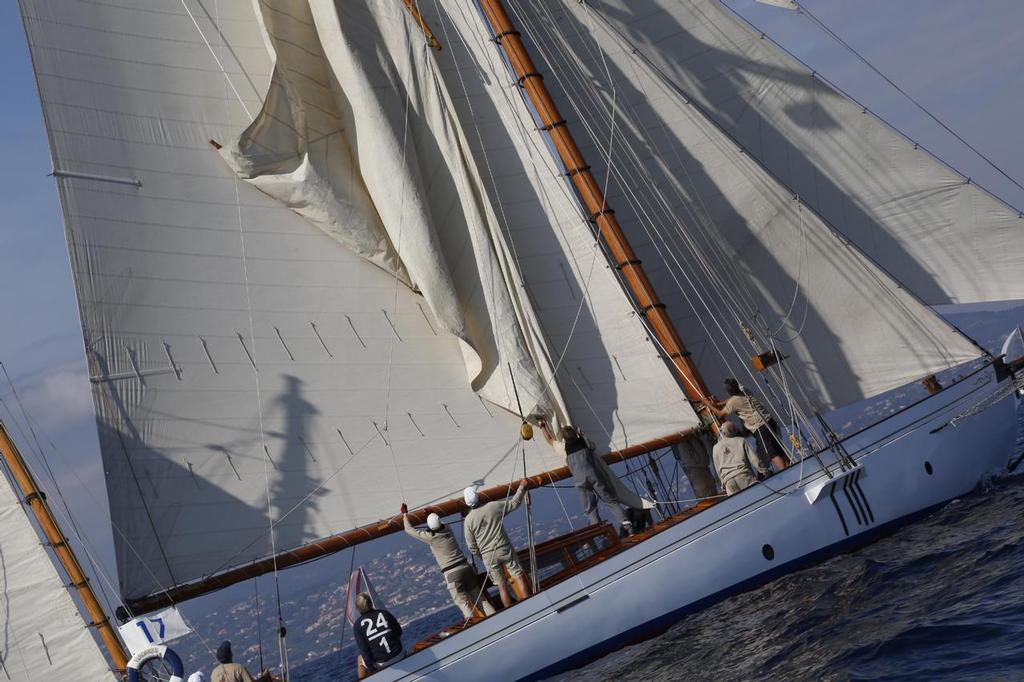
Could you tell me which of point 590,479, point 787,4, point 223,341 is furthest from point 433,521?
point 787,4

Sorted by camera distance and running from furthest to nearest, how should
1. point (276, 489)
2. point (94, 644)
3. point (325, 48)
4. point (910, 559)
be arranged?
1. point (325, 48)
2. point (276, 489)
3. point (94, 644)
4. point (910, 559)

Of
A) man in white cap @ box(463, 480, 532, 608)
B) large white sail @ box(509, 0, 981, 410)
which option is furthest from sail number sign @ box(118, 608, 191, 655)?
large white sail @ box(509, 0, 981, 410)

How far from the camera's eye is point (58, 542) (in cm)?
1529

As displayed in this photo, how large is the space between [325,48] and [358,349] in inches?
176

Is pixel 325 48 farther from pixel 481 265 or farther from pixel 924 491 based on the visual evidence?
pixel 924 491

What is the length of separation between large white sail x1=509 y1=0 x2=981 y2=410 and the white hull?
63.6 inches

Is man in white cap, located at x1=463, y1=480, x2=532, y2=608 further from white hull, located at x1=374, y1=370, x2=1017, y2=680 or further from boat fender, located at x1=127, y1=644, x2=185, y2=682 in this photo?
boat fender, located at x1=127, y1=644, x2=185, y2=682

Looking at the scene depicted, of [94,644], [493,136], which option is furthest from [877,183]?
[94,644]

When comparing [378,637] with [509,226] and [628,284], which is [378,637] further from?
[628,284]

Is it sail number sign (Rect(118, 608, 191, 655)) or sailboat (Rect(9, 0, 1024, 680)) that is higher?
sailboat (Rect(9, 0, 1024, 680))

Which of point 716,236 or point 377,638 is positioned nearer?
point 377,638

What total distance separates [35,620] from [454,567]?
543 cm

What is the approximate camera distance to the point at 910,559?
13.0 metres

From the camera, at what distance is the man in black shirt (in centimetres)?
1280
